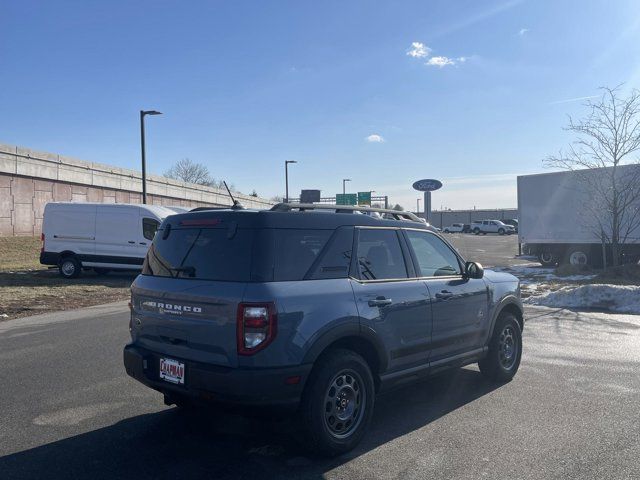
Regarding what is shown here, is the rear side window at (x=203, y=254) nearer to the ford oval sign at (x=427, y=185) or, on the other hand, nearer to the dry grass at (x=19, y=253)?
the dry grass at (x=19, y=253)

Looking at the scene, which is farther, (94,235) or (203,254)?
(94,235)

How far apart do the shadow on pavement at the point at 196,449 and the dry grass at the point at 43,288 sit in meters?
8.24

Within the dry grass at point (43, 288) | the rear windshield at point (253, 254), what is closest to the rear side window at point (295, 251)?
the rear windshield at point (253, 254)

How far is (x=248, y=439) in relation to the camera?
461 centimetres

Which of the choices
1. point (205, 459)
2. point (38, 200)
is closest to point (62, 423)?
point (205, 459)

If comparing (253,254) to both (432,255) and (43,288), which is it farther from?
(43,288)

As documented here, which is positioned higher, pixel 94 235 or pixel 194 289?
pixel 94 235

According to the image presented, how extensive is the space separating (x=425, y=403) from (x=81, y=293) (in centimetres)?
1238

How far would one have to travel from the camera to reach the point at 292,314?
155 inches

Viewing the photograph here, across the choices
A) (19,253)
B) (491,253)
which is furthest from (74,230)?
(491,253)

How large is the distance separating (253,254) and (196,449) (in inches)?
64.9

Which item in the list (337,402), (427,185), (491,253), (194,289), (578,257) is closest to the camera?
(194,289)

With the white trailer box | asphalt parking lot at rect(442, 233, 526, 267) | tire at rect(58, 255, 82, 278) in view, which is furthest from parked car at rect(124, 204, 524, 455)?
asphalt parking lot at rect(442, 233, 526, 267)

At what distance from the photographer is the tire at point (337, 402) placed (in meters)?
4.09
